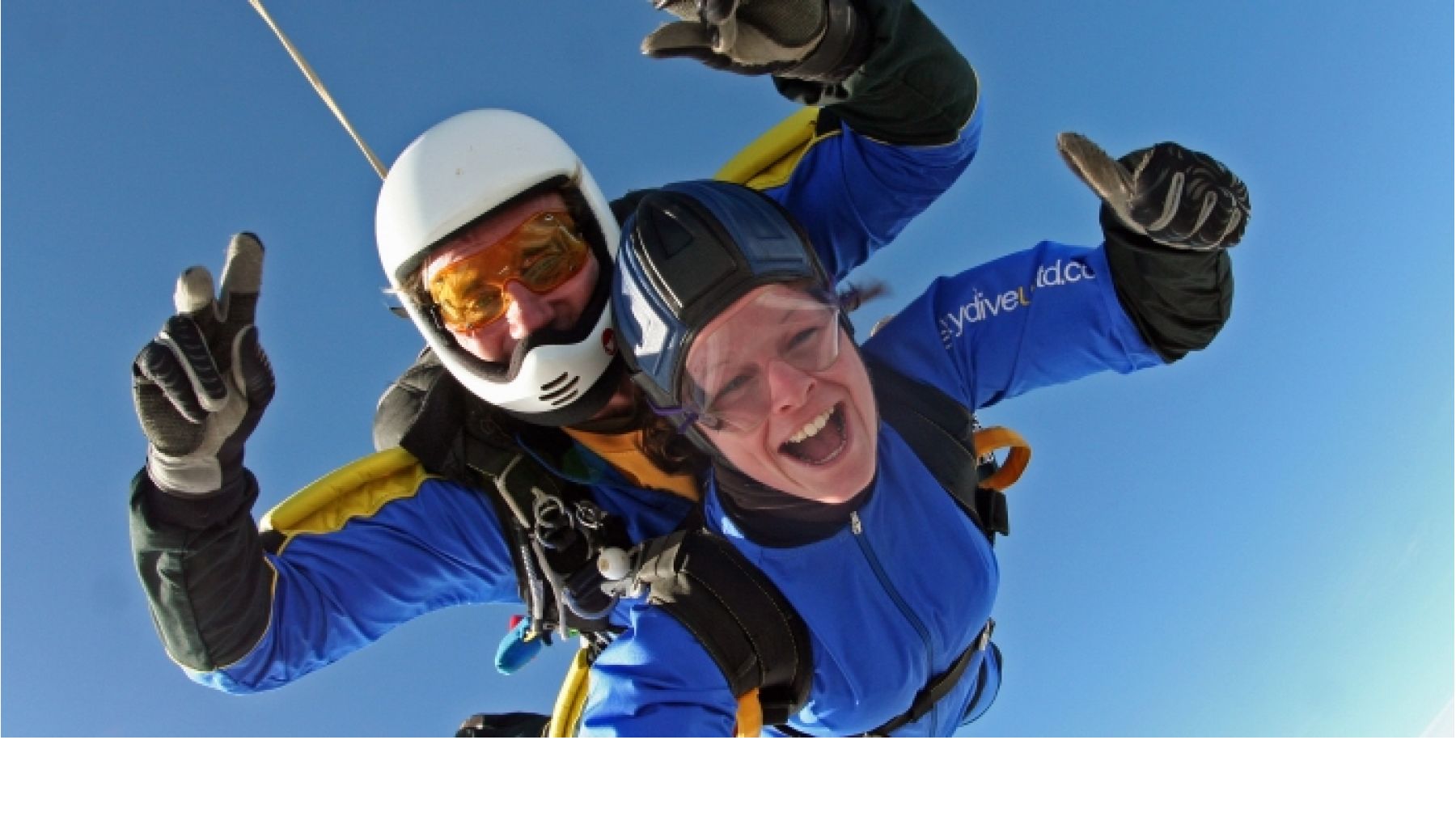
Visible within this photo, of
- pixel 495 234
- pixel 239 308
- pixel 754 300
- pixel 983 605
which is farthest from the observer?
pixel 495 234

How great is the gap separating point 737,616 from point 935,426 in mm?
706

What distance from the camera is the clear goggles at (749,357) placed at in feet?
7.68

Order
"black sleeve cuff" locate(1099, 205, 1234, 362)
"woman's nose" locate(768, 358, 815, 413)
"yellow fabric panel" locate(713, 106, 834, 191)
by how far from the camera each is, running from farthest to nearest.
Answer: "yellow fabric panel" locate(713, 106, 834, 191) < "woman's nose" locate(768, 358, 815, 413) < "black sleeve cuff" locate(1099, 205, 1234, 362)

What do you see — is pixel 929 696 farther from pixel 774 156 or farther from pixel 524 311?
pixel 774 156

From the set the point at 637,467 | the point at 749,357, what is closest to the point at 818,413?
the point at 749,357

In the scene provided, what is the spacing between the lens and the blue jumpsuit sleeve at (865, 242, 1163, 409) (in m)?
2.49

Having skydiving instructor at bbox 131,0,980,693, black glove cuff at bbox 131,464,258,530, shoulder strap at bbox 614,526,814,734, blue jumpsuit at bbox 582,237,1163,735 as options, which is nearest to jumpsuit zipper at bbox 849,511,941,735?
blue jumpsuit at bbox 582,237,1163,735

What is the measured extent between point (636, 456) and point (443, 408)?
644 millimetres

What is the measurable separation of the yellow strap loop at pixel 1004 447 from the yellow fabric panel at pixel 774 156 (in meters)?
1.01

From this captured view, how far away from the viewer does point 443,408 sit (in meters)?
3.23

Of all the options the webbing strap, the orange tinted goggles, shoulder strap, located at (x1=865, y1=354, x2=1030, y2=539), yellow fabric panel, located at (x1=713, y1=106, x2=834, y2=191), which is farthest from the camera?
yellow fabric panel, located at (x1=713, y1=106, x2=834, y2=191)

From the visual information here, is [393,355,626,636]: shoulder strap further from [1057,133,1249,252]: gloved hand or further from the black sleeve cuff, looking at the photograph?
[1057,133,1249,252]: gloved hand

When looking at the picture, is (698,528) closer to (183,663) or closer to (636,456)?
(636,456)
